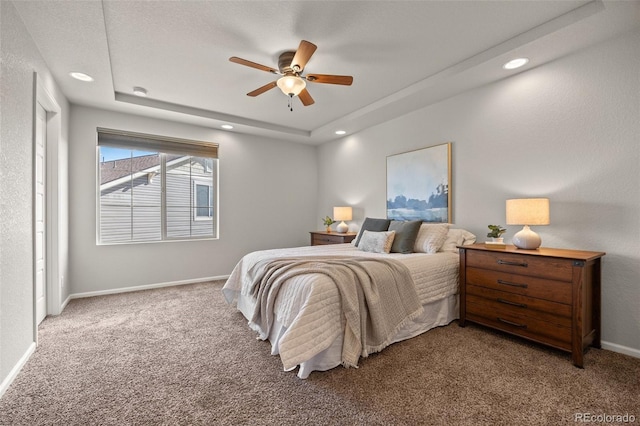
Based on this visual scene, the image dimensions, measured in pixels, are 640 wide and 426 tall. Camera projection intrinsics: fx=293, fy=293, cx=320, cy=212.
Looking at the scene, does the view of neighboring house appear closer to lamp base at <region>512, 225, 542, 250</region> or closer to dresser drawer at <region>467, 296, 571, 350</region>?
dresser drawer at <region>467, 296, 571, 350</region>

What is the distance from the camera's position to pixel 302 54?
2.32m

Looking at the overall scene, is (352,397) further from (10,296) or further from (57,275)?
(57,275)

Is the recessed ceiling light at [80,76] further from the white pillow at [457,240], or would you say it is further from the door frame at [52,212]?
the white pillow at [457,240]

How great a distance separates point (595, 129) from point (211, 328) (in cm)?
378

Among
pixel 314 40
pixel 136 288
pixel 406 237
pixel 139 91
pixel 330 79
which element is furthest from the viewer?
pixel 136 288

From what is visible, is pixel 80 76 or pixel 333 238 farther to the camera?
pixel 333 238

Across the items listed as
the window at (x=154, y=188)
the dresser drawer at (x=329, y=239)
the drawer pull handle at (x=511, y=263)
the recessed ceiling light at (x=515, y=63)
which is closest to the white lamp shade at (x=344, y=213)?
the dresser drawer at (x=329, y=239)

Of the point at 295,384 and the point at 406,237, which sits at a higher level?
the point at 406,237

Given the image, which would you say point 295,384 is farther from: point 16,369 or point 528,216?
point 528,216

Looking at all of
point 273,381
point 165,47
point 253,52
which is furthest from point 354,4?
point 273,381

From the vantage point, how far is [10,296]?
188 cm

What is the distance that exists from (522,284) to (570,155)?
4.01 feet

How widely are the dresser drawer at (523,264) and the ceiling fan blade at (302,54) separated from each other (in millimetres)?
2239

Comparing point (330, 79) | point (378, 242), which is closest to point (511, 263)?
point (378, 242)
